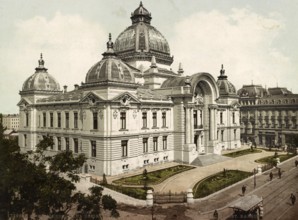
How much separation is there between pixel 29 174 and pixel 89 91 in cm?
2593

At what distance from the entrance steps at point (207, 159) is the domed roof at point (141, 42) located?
21280 millimetres

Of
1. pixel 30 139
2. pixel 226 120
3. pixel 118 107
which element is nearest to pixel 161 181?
pixel 118 107

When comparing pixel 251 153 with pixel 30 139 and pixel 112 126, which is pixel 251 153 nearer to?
pixel 112 126

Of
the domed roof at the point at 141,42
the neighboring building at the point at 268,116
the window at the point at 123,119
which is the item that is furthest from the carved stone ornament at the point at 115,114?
the neighboring building at the point at 268,116

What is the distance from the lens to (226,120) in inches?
2832

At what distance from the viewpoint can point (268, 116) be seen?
90.0m

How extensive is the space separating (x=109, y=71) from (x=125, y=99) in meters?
4.48

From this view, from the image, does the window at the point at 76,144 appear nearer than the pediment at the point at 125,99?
No

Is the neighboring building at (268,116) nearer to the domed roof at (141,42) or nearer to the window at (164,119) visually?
the domed roof at (141,42)

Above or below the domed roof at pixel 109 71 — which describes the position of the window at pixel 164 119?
below

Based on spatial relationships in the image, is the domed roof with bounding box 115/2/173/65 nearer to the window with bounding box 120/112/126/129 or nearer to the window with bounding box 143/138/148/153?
the window with bounding box 143/138/148/153

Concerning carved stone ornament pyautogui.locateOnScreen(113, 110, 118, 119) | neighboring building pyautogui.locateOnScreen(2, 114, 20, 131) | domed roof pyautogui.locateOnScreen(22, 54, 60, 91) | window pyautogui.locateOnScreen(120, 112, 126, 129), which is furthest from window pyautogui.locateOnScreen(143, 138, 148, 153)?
neighboring building pyautogui.locateOnScreen(2, 114, 20, 131)

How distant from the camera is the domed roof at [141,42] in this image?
63.5 m

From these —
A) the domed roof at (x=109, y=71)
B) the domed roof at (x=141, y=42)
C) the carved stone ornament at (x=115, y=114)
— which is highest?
the domed roof at (x=141, y=42)
